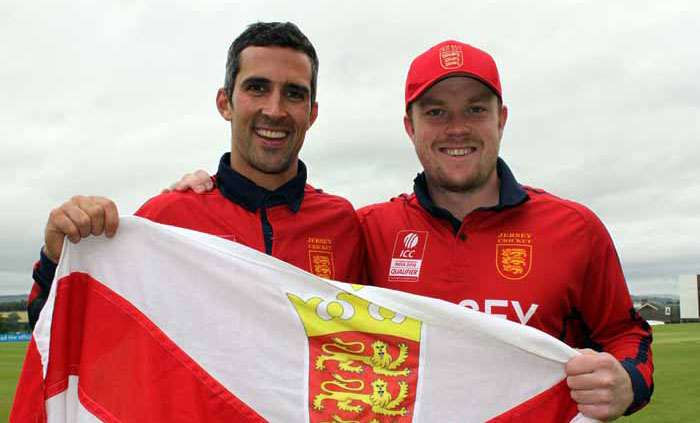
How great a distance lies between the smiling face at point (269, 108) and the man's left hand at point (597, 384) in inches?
65.6

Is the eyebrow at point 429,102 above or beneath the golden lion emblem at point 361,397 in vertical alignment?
above

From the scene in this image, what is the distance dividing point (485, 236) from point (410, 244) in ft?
1.27

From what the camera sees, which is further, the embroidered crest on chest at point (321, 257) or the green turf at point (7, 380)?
the green turf at point (7, 380)

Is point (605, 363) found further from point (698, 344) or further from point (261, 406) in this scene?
point (698, 344)

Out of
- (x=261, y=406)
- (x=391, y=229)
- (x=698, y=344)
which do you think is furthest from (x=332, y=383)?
(x=698, y=344)

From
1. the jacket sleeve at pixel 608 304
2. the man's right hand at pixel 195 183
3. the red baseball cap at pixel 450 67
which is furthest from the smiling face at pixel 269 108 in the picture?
the jacket sleeve at pixel 608 304

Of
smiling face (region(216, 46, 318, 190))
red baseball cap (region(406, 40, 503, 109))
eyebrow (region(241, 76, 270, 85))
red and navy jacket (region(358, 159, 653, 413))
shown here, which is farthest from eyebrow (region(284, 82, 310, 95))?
red and navy jacket (region(358, 159, 653, 413))

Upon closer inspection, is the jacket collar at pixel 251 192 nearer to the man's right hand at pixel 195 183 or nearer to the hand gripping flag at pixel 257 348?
the man's right hand at pixel 195 183

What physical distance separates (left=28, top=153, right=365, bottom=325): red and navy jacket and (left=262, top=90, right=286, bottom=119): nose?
1.11 feet

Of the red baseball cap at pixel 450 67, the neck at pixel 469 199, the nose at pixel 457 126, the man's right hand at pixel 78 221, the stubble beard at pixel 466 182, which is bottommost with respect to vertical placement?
the man's right hand at pixel 78 221

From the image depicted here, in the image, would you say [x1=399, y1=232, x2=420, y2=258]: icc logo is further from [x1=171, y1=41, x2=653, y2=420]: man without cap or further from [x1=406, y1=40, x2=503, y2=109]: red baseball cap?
[x1=406, y1=40, x2=503, y2=109]: red baseball cap

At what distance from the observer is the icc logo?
3343 mm

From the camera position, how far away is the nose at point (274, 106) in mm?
3182

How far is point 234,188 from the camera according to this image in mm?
3205
